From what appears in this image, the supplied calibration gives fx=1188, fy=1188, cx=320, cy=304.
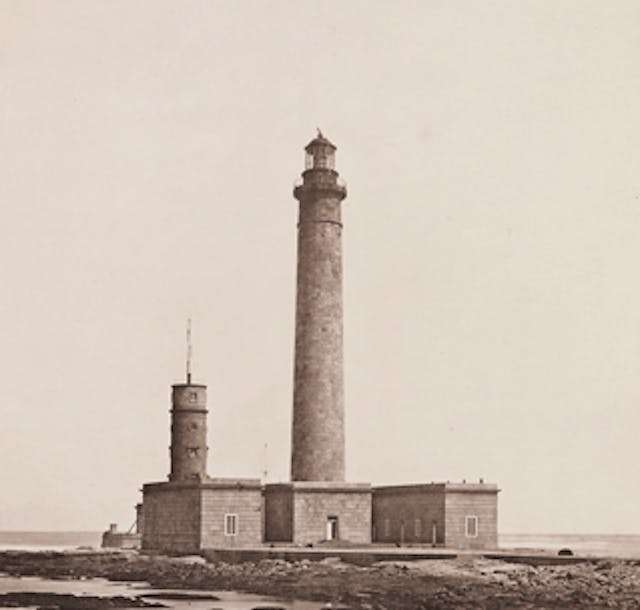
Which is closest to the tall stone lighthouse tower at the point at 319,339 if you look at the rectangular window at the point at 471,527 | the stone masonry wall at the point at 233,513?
the stone masonry wall at the point at 233,513

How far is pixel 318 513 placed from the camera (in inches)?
1700

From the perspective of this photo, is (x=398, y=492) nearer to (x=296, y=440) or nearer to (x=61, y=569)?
(x=296, y=440)

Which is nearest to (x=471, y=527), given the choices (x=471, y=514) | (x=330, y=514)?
(x=471, y=514)

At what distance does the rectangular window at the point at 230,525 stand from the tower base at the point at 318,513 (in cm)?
Answer: 170

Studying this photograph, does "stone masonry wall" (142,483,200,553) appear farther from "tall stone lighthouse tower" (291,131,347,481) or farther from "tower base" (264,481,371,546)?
"tall stone lighthouse tower" (291,131,347,481)

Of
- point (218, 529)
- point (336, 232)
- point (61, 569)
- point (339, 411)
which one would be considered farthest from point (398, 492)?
point (61, 569)

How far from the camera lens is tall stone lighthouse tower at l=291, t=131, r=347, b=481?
1746 inches

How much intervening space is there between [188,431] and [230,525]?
567 cm

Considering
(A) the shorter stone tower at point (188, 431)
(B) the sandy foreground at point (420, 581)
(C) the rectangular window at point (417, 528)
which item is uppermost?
(A) the shorter stone tower at point (188, 431)

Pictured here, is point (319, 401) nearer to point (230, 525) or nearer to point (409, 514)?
point (409, 514)

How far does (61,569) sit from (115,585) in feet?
32.8

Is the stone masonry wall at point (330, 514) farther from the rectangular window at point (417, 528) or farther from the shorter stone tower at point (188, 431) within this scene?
the shorter stone tower at point (188, 431)

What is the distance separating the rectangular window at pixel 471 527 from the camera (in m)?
42.0

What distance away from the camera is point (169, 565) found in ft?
132
